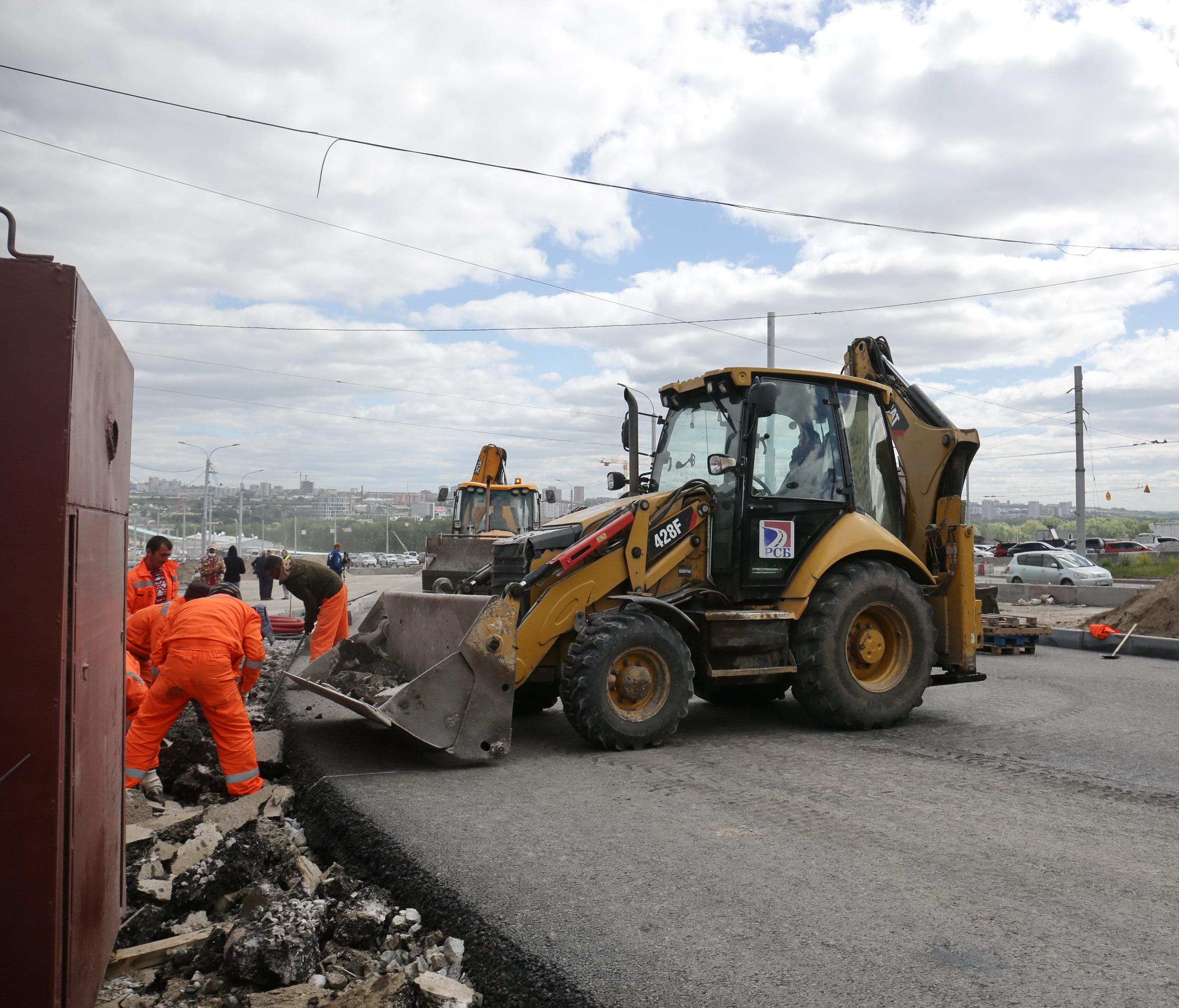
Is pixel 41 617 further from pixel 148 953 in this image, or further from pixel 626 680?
pixel 626 680

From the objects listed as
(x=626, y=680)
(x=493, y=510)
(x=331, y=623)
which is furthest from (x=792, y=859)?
(x=493, y=510)

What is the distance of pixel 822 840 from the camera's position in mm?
4398

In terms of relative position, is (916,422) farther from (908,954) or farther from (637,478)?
(908,954)

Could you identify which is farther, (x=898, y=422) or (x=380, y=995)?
(x=898, y=422)

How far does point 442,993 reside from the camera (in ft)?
10.1

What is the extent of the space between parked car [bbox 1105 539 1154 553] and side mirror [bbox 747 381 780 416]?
47.4 meters

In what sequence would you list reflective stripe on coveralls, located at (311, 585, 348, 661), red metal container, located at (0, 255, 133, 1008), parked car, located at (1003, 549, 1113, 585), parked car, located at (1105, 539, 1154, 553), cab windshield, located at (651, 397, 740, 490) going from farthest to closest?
1. parked car, located at (1105, 539, 1154, 553)
2. parked car, located at (1003, 549, 1113, 585)
3. reflective stripe on coveralls, located at (311, 585, 348, 661)
4. cab windshield, located at (651, 397, 740, 490)
5. red metal container, located at (0, 255, 133, 1008)

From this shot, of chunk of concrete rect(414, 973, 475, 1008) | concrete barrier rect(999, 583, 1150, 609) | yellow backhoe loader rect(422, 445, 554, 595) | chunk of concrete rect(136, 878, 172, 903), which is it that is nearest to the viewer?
chunk of concrete rect(414, 973, 475, 1008)

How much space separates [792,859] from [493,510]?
48.1 ft

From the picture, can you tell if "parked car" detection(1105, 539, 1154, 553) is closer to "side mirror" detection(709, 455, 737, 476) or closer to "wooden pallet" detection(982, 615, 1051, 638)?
"wooden pallet" detection(982, 615, 1051, 638)

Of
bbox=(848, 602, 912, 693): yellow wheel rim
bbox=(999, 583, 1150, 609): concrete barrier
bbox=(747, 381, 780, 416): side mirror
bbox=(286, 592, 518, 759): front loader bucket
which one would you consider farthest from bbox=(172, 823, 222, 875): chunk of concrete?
bbox=(999, 583, 1150, 609): concrete barrier

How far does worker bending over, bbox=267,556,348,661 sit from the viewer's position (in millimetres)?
8820

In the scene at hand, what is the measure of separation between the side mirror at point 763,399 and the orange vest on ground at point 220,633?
11.7 ft

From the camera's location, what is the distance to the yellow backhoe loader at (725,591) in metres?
6.04
